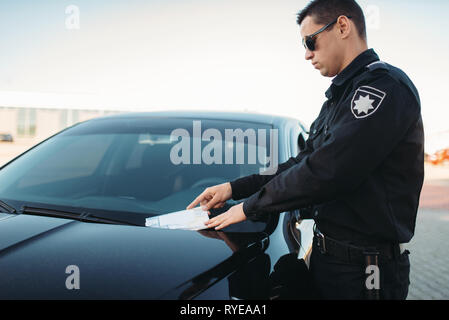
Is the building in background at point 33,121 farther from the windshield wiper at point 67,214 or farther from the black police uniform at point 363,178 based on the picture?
the black police uniform at point 363,178

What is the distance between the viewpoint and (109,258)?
1.24 metres

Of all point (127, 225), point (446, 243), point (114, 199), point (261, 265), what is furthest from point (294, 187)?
Answer: point (446, 243)

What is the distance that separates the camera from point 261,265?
1.35m

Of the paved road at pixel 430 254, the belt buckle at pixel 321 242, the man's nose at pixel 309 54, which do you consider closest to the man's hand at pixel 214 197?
the belt buckle at pixel 321 242

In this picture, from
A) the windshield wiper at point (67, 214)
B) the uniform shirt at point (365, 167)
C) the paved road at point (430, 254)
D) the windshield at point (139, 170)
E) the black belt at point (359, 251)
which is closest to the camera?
the uniform shirt at point (365, 167)

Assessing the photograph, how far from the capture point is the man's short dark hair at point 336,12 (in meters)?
1.45

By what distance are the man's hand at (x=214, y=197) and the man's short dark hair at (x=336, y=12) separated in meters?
0.80

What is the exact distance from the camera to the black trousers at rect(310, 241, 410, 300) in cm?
137

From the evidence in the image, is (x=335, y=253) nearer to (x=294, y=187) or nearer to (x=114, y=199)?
(x=294, y=187)

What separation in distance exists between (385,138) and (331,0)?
24.9 inches

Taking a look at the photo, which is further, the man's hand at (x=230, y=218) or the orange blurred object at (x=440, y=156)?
the orange blurred object at (x=440, y=156)

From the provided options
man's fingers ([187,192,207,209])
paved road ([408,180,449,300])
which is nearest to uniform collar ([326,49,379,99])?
man's fingers ([187,192,207,209])

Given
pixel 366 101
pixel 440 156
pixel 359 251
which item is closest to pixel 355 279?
pixel 359 251

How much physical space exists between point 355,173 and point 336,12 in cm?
66
